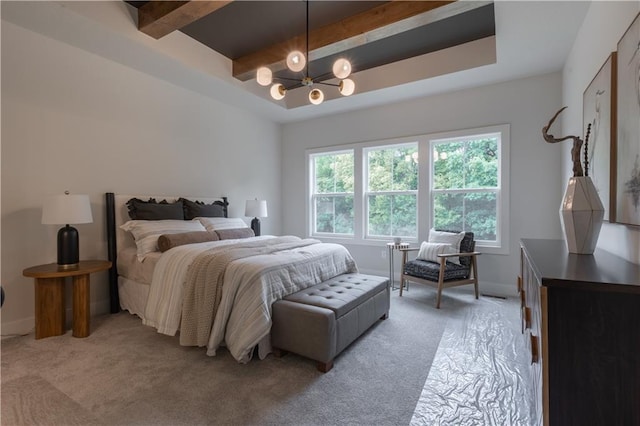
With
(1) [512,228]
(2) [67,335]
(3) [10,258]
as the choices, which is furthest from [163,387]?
(1) [512,228]

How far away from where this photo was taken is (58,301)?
2664 mm

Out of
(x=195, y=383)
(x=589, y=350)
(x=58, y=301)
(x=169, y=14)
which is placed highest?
(x=169, y=14)

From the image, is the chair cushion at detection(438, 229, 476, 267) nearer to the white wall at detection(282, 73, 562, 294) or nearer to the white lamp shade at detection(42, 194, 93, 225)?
the white wall at detection(282, 73, 562, 294)

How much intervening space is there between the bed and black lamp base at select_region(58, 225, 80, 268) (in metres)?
0.50

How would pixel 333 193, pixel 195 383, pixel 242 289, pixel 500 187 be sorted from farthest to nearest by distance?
pixel 333 193 < pixel 500 187 < pixel 242 289 < pixel 195 383

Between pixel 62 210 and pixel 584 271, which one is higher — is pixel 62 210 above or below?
above

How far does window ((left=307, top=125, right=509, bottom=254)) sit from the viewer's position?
3975 mm

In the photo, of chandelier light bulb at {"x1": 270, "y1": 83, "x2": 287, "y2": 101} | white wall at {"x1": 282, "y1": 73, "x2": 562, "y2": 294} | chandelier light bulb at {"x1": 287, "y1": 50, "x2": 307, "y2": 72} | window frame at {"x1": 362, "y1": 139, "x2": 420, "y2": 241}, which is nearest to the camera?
chandelier light bulb at {"x1": 287, "y1": 50, "x2": 307, "y2": 72}

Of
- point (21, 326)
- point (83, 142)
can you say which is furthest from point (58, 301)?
point (83, 142)

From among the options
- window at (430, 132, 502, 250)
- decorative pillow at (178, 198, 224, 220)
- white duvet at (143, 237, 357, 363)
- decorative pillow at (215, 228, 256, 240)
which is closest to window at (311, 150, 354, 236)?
window at (430, 132, 502, 250)

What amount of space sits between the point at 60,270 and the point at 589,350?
3.49m

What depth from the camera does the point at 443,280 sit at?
342cm

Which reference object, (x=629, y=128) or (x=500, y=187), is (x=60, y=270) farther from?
(x=500, y=187)

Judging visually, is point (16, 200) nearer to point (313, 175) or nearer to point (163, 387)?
point (163, 387)
